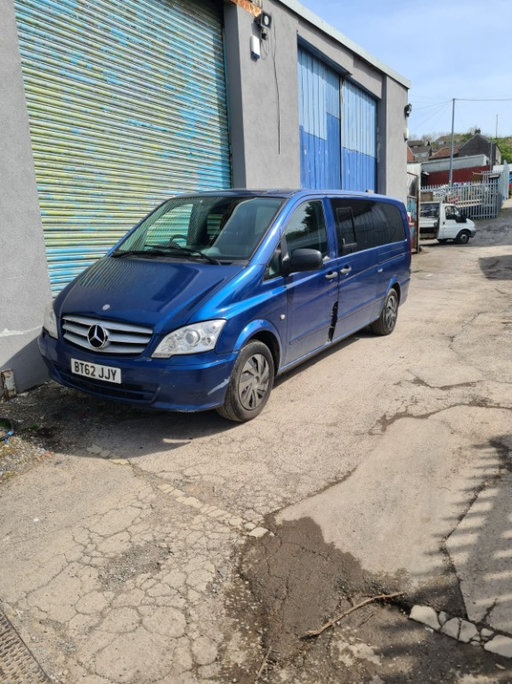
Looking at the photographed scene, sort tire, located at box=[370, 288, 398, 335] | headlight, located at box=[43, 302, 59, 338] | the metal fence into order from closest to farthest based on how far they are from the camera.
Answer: headlight, located at box=[43, 302, 59, 338] < tire, located at box=[370, 288, 398, 335] < the metal fence

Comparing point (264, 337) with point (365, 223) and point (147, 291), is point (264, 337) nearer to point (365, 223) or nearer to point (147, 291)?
point (147, 291)

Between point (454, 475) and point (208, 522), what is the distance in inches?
66.4

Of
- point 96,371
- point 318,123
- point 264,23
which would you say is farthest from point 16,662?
point 318,123

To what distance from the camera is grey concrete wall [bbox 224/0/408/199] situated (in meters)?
8.49

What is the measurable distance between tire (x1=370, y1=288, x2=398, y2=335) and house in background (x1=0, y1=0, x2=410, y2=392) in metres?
3.34

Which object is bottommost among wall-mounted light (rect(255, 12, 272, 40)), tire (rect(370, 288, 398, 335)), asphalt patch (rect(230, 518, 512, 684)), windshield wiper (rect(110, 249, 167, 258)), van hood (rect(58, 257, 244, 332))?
asphalt patch (rect(230, 518, 512, 684))

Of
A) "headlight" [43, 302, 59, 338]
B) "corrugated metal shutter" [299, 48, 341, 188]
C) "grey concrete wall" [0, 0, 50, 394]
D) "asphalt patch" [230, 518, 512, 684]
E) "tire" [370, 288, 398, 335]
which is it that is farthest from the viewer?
"corrugated metal shutter" [299, 48, 341, 188]

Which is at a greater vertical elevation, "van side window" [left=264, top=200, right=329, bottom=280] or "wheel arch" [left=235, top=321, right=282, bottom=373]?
"van side window" [left=264, top=200, right=329, bottom=280]

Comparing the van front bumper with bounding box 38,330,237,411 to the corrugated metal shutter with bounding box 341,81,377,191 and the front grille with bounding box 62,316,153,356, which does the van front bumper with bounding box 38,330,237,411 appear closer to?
the front grille with bounding box 62,316,153,356

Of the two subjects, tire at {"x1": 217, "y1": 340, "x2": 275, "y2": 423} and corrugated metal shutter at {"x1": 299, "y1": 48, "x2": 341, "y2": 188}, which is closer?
tire at {"x1": 217, "y1": 340, "x2": 275, "y2": 423}

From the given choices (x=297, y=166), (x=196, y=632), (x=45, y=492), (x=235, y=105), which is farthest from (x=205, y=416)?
(x=297, y=166)

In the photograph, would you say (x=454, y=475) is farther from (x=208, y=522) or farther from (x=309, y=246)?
(x=309, y=246)

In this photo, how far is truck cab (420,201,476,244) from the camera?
74.1 ft

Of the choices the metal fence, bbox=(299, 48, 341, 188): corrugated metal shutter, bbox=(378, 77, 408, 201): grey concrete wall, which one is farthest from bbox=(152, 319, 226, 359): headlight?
the metal fence
